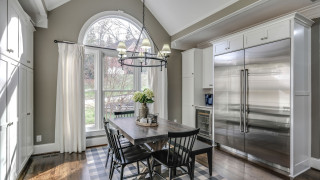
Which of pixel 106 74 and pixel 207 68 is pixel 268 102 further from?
pixel 106 74

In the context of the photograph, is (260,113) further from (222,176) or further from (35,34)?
(35,34)

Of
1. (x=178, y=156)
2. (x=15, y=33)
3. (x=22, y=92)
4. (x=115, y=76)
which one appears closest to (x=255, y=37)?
(x=178, y=156)

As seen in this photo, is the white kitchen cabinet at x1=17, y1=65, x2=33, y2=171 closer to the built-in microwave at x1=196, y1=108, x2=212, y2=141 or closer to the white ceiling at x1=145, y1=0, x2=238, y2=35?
the white ceiling at x1=145, y1=0, x2=238, y2=35

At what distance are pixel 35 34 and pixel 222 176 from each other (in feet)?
14.4

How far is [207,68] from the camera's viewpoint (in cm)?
471

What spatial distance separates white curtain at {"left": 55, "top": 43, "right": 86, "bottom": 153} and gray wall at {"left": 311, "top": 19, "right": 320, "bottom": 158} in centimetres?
444

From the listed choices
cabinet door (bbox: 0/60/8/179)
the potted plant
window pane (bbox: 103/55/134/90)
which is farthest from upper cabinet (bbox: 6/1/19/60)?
window pane (bbox: 103/55/134/90)

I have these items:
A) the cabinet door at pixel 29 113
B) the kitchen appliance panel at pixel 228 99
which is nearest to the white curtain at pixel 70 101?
the cabinet door at pixel 29 113

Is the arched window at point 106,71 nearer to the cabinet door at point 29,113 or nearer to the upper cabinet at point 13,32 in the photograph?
the cabinet door at point 29,113

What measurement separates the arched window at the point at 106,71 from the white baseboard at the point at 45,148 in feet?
2.49

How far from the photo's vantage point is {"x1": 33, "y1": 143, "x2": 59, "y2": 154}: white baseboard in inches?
141

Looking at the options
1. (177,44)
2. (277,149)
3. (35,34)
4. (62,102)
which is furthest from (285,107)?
(35,34)

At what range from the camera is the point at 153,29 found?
4.98 metres

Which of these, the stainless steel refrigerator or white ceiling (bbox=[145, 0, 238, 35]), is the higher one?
white ceiling (bbox=[145, 0, 238, 35])
